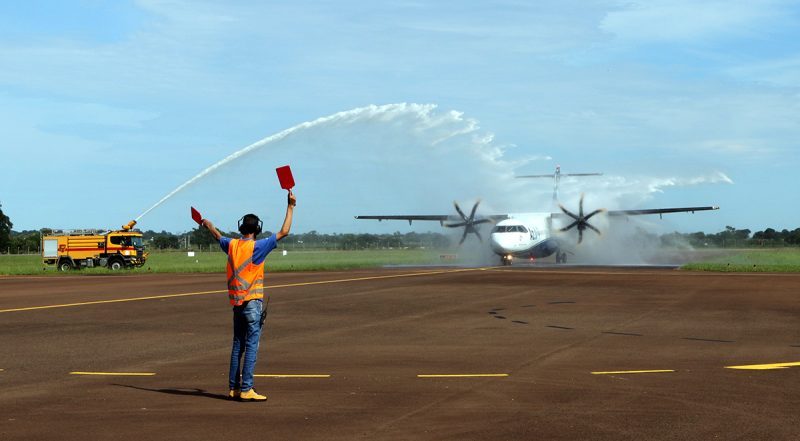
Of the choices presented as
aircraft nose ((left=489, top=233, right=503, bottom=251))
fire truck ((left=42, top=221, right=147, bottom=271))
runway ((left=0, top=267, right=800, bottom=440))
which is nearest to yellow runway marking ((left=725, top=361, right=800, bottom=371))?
runway ((left=0, top=267, right=800, bottom=440))

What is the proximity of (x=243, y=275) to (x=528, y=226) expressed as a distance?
49607mm

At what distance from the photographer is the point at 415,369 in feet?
40.9

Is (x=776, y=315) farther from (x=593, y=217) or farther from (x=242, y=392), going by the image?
(x=593, y=217)

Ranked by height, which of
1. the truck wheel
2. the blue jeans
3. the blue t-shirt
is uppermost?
the blue t-shirt

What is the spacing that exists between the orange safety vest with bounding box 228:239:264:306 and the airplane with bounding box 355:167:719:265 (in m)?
46.9

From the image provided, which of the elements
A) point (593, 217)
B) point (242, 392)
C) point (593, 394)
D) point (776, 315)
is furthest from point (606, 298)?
point (593, 217)

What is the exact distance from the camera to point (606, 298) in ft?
88.4

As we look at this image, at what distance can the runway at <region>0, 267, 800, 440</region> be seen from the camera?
336 inches

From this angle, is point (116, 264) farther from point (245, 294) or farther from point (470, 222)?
point (245, 294)

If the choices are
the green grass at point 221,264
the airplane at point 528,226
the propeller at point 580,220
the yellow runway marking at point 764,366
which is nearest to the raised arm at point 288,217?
the yellow runway marking at point 764,366

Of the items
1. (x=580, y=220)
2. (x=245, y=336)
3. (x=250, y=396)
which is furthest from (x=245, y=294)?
(x=580, y=220)

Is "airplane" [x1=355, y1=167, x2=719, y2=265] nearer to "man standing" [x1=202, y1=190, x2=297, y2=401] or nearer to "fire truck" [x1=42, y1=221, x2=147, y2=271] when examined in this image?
"fire truck" [x1=42, y1=221, x2=147, y2=271]

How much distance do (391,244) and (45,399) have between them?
98.8 m

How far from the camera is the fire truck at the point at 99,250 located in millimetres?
57406
